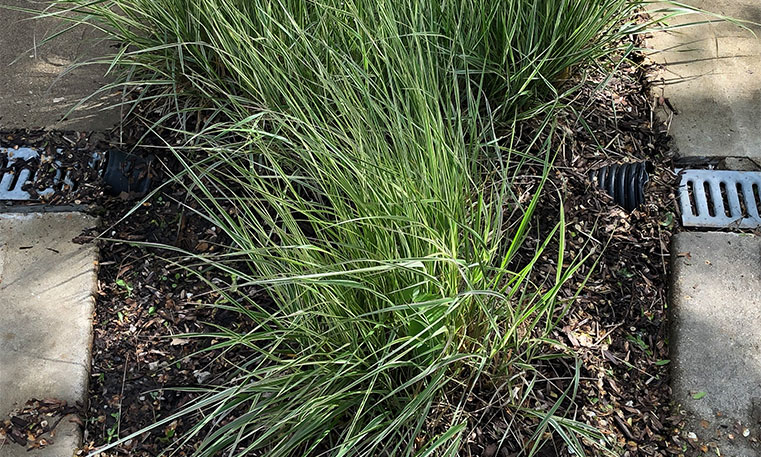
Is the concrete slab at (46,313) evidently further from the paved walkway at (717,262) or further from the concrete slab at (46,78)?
the paved walkway at (717,262)

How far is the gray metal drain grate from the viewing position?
2162mm

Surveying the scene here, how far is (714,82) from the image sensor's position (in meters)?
2.51

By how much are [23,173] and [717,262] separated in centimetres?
220

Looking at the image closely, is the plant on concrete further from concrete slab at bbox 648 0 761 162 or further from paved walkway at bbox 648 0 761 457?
concrete slab at bbox 648 0 761 162

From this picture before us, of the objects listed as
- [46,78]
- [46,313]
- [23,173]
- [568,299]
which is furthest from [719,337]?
[46,78]

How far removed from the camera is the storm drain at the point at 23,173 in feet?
7.63

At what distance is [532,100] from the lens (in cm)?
223

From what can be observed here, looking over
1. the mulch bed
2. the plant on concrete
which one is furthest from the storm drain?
the plant on concrete

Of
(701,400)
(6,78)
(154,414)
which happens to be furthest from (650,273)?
(6,78)

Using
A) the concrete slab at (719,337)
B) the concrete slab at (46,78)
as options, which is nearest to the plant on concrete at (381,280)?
the concrete slab at (719,337)

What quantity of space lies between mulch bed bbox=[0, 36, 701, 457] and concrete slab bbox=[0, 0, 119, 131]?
0.30ft

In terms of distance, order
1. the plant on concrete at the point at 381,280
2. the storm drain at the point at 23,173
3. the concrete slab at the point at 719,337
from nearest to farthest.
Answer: the plant on concrete at the point at 381,280 → the concrete slab at the point at 719,337 → the storm drain at the point at 23,173

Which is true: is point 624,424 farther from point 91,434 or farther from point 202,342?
point 91,434

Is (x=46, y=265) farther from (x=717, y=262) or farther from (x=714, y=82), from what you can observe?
(x=714, y=82)
